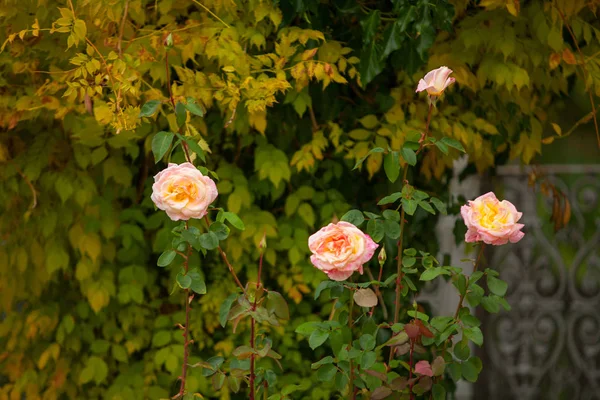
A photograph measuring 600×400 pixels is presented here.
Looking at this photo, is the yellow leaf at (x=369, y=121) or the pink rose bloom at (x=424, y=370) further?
the yellow leaf at (x=369, y=121)

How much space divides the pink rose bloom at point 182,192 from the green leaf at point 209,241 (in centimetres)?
10

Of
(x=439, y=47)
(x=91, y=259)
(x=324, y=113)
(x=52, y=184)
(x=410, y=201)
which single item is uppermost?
(x=410, y=201)

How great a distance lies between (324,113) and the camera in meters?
3.30

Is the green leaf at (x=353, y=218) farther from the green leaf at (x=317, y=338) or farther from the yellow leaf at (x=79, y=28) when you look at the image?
the yellow leaf at (x=79, y=28)

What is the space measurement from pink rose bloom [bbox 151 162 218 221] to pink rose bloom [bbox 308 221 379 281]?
27 cm

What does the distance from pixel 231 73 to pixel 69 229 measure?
932mm

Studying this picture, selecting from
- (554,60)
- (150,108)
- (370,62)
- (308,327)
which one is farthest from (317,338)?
(554,60)

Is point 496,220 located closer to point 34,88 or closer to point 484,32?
point 484,32

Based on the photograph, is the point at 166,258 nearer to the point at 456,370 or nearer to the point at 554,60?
the point at 456,370

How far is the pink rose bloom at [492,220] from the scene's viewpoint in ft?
6.97

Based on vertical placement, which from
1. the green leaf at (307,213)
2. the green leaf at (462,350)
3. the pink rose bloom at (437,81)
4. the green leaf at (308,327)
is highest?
the pink rose bloom at (437,81)

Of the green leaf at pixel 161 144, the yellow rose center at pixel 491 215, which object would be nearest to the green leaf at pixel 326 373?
the yellow rose center at pixel 491 215

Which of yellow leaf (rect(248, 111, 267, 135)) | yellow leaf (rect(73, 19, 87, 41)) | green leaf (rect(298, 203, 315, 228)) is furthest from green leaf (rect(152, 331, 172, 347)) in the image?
yellow leaf (rect(73, 19, 87, 41))

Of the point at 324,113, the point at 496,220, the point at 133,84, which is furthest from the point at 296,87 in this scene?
the point at 496,220
